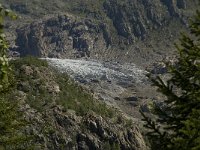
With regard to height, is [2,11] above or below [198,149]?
above

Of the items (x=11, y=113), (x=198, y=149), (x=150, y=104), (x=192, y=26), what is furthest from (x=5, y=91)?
(x=198, y=149)

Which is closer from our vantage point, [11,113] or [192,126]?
[192,126]

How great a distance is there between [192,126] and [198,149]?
0.68 m

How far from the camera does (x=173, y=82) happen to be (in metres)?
18.3

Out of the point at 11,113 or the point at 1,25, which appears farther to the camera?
the point at 11,113

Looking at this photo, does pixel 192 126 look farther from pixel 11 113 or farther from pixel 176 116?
pixel 11 113

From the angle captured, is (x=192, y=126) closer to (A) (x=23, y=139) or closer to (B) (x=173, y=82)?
(B) (x=173, y=82)

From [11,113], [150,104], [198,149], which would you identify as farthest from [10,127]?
[198,149]

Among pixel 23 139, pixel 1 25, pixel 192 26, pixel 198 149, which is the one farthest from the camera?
pixel 23 139

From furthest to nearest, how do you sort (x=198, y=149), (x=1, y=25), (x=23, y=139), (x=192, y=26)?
1. (x=23, y=139)
2. (x=192, y=26)
3. (x=198, y=149)
4. (x=1, y=25)

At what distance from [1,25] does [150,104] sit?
8936mm

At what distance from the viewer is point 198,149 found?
45.2 feet

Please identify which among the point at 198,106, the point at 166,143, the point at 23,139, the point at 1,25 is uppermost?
the point at 1,25

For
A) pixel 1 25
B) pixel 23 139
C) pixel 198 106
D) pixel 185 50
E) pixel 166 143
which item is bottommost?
pixel 23 139
